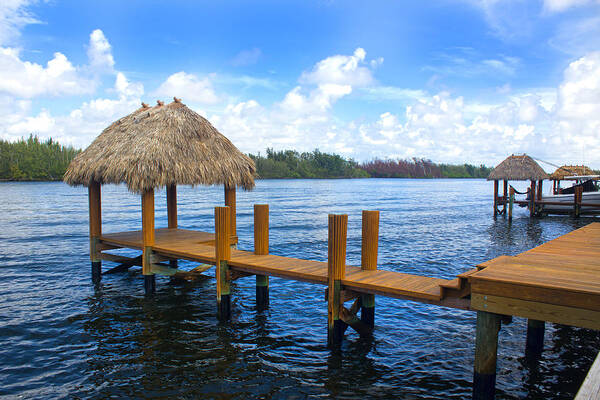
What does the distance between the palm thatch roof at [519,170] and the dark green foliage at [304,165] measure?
88.6 m

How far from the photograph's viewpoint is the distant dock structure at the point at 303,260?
4.64 metres

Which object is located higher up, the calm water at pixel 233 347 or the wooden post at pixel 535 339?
the wooden post at pixel 535 339

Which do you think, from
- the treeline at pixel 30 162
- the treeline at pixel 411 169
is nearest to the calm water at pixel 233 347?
the treeline at pixel 30 162

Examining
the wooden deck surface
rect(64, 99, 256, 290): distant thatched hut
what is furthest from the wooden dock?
rect(64, 99, 256, 290): distant thatched hut

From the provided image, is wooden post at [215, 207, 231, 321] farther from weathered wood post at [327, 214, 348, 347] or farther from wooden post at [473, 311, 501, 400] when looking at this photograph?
wooden post at [473, 311, 501, 400]

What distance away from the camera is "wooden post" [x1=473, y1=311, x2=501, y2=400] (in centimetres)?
480

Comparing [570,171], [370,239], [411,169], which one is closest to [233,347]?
[370,239]

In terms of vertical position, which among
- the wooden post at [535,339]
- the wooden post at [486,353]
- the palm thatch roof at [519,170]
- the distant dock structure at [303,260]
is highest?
the palm thatch roof at [519,170]

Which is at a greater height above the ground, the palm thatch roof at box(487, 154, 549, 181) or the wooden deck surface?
the palm thatch roof at box(487, 154, 549, 181)

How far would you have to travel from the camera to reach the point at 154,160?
928 cm

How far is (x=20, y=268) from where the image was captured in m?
13.1

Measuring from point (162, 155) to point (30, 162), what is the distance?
327 ft

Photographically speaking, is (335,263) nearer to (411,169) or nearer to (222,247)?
(222,247)

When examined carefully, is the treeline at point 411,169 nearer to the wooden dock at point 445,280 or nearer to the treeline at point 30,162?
the treeline at point 30,162
